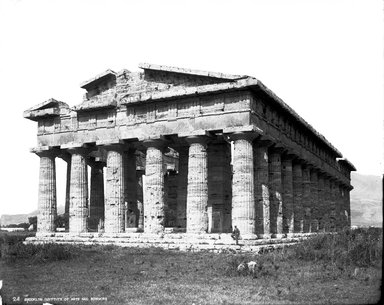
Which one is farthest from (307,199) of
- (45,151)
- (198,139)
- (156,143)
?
(45,151)

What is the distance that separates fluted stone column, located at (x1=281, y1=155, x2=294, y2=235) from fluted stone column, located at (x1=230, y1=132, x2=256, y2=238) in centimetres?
602

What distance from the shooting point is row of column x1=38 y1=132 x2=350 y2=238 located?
76.3 feet

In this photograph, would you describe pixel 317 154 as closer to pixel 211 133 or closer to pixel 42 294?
pixel 211 133

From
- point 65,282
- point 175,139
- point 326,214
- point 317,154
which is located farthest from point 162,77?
point 326,214

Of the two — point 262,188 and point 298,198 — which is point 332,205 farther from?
point 262,188

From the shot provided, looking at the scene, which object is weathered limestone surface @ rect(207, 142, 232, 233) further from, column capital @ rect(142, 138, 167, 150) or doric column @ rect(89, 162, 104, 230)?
doric column @ rect(89, 162, 104, 230)

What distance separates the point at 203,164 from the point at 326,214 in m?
18.3

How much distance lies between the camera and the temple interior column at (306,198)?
106 feet

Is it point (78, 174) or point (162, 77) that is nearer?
point (162, 77)

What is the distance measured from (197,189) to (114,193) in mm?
5280

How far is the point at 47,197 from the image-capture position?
28.6 metres

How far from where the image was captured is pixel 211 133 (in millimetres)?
24266

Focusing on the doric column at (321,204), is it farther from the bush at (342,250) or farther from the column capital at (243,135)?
the bush at (342,250)

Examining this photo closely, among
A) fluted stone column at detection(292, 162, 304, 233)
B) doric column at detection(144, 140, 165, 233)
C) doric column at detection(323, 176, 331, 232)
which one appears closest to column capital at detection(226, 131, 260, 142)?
doric column at detection(144, 140, 165, 233)
